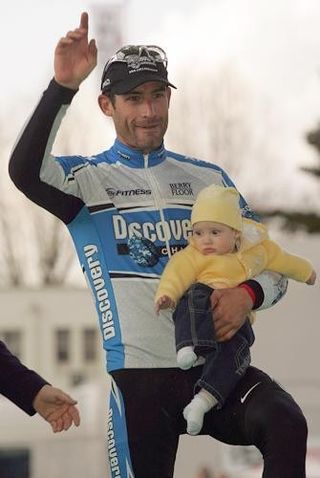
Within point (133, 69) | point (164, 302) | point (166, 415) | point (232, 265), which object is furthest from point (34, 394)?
point (133, 69)

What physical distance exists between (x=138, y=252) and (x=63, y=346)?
175 ft

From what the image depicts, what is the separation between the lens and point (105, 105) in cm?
678

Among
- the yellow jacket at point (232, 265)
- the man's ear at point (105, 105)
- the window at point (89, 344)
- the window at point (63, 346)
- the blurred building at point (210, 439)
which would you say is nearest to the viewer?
the yellow jacket at point (232, 265)

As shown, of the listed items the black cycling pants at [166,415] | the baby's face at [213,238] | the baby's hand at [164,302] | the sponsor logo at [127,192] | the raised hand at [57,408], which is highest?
the sponsor logo at [127,192]

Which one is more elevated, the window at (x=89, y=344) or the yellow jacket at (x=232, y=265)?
the yellow jacket at (x=232, y=265)

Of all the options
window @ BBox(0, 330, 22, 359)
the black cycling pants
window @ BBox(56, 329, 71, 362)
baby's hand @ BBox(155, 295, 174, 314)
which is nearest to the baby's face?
baby's hand @ BBox(155, 295, 174, 314)

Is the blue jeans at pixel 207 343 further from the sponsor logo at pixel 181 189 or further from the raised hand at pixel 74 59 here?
the raised hand at pixel 74 59

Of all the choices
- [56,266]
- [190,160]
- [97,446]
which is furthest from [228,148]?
[190,160]

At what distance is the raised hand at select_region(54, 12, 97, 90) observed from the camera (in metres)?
6.25

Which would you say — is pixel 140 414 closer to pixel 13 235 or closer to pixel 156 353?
pixel 156 353

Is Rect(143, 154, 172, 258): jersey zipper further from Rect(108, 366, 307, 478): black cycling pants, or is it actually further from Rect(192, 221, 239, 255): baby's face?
A: Rect(108, 366, 307, 478): black cycling pants

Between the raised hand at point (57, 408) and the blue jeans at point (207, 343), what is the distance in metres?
0.85

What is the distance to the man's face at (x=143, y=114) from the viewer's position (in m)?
6.63

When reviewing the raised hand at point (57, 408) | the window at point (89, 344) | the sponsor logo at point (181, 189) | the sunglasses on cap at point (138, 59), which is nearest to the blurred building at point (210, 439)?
the raised hand at point (57, 408)
